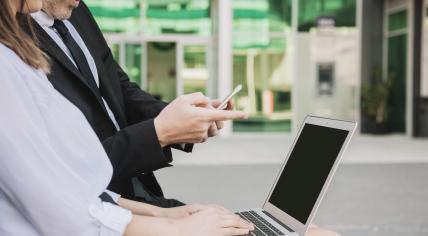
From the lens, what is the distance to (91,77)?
6.23 feet

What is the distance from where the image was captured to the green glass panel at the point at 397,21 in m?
17.5

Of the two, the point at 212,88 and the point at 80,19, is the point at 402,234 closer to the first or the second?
the point at 80,19

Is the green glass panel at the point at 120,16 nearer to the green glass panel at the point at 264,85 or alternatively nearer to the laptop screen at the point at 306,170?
the green glass panel at the point at 264,85

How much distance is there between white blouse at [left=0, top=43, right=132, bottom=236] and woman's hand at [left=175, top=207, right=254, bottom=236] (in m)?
0.17

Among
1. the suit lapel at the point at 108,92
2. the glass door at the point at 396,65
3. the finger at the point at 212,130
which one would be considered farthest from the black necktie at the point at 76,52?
the glass door at the point at 396,65

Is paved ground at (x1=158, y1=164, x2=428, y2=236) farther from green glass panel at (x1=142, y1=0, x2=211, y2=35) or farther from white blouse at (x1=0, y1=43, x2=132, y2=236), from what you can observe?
green glass panel at (x1=142, y1=0, x2=211, y2=35)

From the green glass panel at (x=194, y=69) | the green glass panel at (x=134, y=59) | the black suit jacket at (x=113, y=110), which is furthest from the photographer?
the green glass panel at (x=194, y=69)

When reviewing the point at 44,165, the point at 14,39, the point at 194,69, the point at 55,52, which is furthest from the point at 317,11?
the point at 44,165

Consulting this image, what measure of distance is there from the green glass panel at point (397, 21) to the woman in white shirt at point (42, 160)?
688 inches

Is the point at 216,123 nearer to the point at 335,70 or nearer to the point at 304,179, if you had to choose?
the point at 304,179

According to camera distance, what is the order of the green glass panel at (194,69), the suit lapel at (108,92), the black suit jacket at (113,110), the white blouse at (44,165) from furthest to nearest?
the green glass panel at (194,69)
the suit lapel at (108,92)
the black suit jacket at (113,110)
the white blouse at (44,165)

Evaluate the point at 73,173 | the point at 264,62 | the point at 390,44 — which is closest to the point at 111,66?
the point at 73,173

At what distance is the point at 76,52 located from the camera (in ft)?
6.17

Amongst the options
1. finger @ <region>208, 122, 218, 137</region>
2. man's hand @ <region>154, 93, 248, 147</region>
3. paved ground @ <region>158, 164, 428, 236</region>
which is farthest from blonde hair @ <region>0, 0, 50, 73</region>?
paved ground @ <region>158, 164, 428, 236</region>
